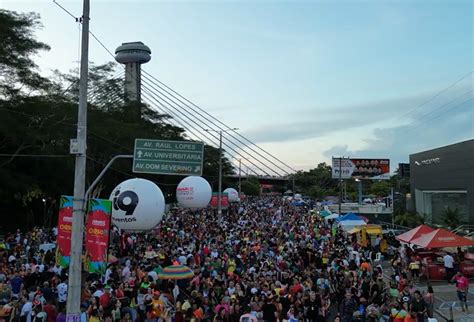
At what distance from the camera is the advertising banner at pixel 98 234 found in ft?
30.8

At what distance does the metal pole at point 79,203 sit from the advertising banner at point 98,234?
454 mm

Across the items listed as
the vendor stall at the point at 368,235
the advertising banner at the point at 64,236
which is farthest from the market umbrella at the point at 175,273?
the vendor stall at the point at 368,235

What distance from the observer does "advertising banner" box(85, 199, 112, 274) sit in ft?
30.8

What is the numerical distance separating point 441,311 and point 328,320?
143 inches

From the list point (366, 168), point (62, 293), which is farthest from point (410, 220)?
point (62, 293)

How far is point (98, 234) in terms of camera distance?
951 cm

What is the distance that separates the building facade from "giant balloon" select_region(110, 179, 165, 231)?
84.8 feet

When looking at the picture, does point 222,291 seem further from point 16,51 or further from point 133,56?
point 133,56

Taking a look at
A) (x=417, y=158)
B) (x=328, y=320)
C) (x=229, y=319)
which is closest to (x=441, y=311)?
(x=328, y=320)

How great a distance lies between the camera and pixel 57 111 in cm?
3284

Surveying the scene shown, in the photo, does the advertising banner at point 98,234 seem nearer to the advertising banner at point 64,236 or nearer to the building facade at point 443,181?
the advertising banner at point 64,236

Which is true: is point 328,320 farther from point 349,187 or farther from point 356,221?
point 349,187

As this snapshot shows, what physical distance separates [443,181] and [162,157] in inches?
1314

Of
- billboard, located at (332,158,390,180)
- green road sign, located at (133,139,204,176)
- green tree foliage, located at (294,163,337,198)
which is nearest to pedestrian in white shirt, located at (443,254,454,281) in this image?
green road sign, located at (133,139,204,176)
